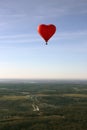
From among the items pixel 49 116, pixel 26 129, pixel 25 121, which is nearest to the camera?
pixel 26 129

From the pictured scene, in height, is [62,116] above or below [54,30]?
below

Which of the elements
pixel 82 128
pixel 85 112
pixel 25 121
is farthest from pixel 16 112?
pixel 82 128

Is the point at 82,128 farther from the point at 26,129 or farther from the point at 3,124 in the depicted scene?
the point at 3,124

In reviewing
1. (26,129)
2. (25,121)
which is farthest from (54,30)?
(25,121)

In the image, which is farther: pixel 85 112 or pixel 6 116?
pixel 85 112

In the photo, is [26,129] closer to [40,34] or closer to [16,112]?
[16,112]

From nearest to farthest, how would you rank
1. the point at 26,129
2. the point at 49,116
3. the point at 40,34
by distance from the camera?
the point at 40,34
the point at 26,129
the point at 49,116
